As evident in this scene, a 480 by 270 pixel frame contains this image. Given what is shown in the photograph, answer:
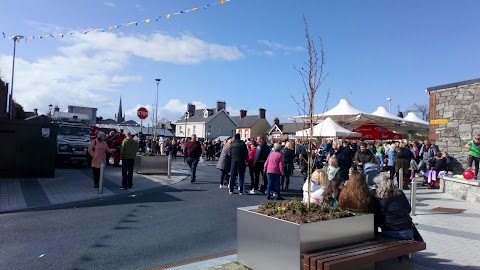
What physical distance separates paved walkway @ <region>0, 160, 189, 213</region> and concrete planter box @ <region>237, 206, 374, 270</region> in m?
6.28

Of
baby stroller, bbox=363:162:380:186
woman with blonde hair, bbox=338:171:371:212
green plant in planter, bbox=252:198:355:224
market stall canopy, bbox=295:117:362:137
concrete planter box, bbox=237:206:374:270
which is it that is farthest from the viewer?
market stall canopy, bbox=295:117:362:137

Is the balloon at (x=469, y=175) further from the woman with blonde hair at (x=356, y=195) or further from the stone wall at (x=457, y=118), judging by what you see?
the woman with blonde hair at (x=356, y=195)

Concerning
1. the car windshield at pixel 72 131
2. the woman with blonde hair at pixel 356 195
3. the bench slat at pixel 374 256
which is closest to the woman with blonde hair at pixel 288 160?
the woman with blonde hair at pixel 356 195

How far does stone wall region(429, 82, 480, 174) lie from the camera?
14445mm

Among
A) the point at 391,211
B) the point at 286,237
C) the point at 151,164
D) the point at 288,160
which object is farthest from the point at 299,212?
the point at 151,164

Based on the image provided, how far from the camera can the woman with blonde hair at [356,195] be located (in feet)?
16.7

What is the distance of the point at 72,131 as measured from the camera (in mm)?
19141

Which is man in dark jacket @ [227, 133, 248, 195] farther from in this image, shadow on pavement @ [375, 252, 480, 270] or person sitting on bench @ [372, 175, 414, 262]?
person sitting on bench @ [372, 175, 414, 262]

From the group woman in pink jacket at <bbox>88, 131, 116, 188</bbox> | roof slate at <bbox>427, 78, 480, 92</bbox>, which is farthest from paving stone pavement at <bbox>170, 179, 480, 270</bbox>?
woman in pink jacket at <bbox>88, 131, 116, 188</bbox>

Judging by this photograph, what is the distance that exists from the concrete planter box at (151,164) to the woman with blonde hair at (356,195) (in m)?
11.7

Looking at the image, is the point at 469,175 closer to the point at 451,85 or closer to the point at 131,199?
the point at 451,85

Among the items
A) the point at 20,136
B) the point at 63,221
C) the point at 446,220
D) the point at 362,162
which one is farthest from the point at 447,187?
the point at 20,136

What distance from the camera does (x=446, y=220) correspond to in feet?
27.8

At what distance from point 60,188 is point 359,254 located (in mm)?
10212
